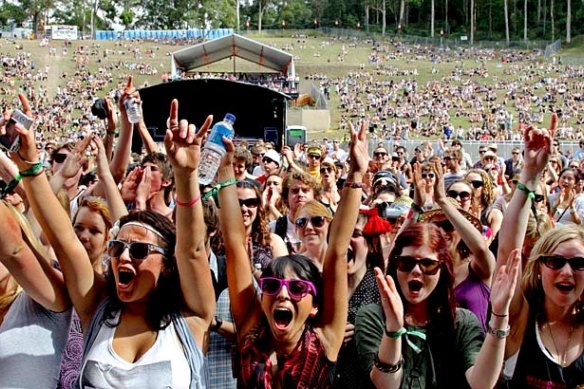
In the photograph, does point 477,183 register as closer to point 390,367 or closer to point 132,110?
point 132,110

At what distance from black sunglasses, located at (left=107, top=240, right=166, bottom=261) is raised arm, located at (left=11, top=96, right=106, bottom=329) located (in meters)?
0.12

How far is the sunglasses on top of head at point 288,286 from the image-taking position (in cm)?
317

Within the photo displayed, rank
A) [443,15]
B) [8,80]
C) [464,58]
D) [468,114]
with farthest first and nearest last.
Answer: [443,15] → [464,58] → [8,80] → [468,114]

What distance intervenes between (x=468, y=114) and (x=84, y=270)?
4352 centimetres

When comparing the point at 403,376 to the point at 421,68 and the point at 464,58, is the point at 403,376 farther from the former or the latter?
the point at 464,58

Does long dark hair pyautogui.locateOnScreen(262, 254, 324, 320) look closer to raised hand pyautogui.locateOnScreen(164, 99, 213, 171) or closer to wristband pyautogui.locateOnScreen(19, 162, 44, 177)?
raised hand pyautogui.locateOnScreen(164, 99, 213, 171)

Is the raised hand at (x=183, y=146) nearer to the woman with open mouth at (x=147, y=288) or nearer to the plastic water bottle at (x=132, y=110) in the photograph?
the woman with open mouth at (x=147, y=288)

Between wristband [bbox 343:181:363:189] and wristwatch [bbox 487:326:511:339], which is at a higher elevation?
wristband [bbox 343:181:363:189]

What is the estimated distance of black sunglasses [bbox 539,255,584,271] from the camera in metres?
3.09

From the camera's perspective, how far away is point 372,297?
3838 mm

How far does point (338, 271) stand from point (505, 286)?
0.68 m

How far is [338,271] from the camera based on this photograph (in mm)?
3291

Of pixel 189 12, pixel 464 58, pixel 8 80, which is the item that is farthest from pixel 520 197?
pixel 189 12

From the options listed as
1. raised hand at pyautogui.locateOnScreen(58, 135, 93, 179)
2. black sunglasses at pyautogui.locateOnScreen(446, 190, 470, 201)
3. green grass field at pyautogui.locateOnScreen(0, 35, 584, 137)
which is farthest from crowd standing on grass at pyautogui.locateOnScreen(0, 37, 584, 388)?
green grass field at pyautogui.locateOnScreen(0, 35, 584, 137)
